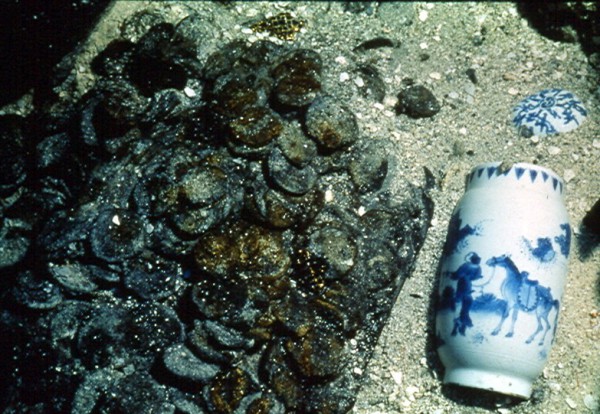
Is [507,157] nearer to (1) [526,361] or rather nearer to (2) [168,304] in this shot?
(1) [526,361]

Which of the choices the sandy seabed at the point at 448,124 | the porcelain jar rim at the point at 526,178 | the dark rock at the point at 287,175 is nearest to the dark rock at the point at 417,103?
the sandy seabed at the point at 448,124

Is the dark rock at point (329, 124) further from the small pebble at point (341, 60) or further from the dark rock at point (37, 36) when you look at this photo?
the dark rock at point (37, 36)

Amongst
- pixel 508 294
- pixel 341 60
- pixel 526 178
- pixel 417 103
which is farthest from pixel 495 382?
pixel 341 60

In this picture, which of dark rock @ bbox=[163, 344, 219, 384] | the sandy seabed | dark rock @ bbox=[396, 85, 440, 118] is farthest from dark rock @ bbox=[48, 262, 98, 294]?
dark rock @ bbox=[396, 85, 440, 118]

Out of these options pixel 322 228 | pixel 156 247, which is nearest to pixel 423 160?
pixel 322 228

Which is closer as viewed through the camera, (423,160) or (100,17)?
(423,160)
